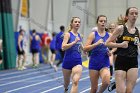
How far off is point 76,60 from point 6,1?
515 inches

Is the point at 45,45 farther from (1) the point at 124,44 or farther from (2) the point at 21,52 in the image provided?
(1) the point at 124,44

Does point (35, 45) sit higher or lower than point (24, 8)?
lower

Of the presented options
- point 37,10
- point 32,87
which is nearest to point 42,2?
point 37,10

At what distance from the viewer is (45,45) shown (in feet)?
86.0

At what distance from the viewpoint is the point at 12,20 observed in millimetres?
22797

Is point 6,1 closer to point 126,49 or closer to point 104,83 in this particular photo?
point 104,83

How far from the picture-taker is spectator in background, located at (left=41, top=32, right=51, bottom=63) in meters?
26.1

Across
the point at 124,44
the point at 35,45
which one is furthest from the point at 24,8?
the point at 124,44

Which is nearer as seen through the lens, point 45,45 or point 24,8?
point 24,8

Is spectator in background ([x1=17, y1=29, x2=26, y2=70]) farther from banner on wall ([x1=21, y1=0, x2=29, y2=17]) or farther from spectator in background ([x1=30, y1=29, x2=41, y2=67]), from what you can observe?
banner on wall ([x1=21, y1=0, x2=29, y2=17])

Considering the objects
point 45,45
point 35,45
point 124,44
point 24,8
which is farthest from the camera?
point 45,45

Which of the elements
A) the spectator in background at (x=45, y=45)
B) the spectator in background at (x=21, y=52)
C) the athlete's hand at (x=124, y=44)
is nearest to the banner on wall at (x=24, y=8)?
the spectator in background at (x=45, y=45)

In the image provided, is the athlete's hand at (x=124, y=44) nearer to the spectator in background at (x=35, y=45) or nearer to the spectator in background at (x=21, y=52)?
the spectator in background at (x=21, y=52)

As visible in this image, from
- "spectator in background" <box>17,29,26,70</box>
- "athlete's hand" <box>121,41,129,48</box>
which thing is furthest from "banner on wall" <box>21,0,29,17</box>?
"athlete's hand" <box>121,41,129,48</box>
